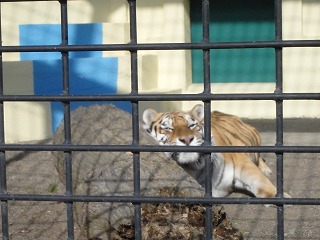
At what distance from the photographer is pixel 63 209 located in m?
5.43

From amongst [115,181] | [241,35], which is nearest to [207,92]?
[115,181]

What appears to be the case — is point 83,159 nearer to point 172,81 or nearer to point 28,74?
point 28,74

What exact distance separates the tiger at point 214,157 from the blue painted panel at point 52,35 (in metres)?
2.80

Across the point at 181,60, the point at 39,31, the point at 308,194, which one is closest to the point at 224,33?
the point at 181,60

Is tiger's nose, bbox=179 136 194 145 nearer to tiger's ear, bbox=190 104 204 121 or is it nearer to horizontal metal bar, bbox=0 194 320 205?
tiger's ear, bbox=190 104 204 121

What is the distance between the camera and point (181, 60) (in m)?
9.66

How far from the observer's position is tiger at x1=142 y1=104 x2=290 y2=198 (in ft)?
19.1

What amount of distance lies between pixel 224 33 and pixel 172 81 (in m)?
0.79

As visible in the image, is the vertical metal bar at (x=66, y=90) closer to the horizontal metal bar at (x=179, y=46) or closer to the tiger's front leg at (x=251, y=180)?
the horizontal metal bar at (x=179, y=46)

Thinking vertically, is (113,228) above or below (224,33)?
below

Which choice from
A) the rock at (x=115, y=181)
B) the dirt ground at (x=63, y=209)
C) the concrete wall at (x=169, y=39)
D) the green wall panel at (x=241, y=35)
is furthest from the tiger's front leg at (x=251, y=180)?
the green wall panel at (x=241, y=35)

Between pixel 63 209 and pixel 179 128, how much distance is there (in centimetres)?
104

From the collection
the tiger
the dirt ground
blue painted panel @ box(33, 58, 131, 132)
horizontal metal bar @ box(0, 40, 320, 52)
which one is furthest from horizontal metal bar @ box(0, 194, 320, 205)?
blue painted panel @ box(33, 58, 131, 132)

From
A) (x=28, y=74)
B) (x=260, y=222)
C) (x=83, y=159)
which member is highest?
(x=28, y=74)
